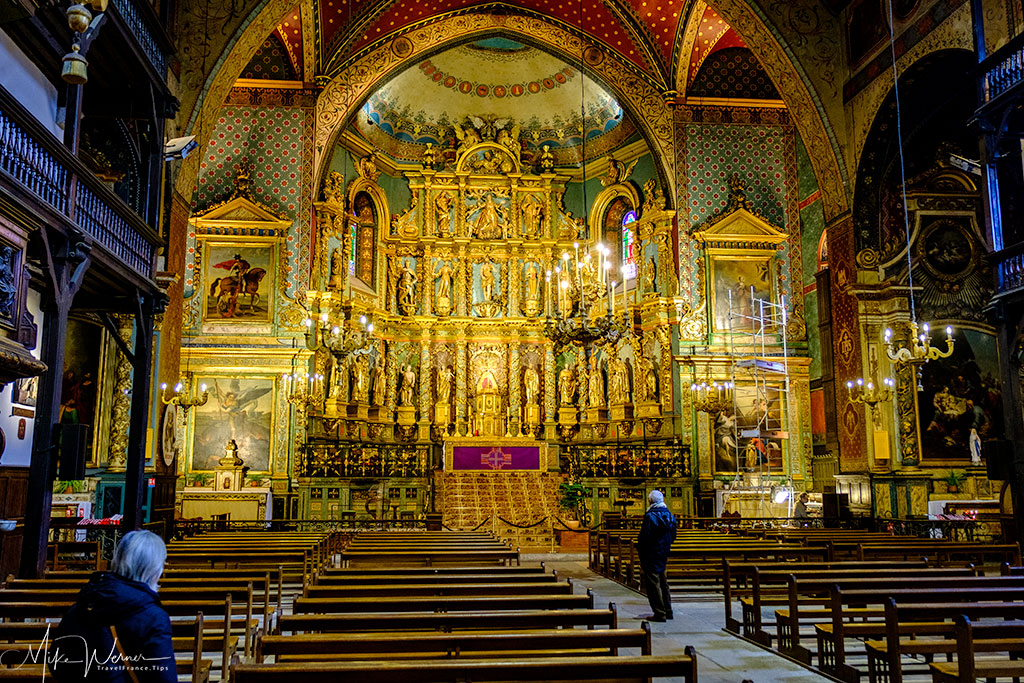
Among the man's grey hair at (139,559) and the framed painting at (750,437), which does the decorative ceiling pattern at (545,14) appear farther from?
the man's grey hair at (139,559)

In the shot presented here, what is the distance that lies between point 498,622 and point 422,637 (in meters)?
0.72

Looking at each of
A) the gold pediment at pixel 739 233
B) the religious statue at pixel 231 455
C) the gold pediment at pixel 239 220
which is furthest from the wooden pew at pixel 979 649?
the gold pediment at pixel 239 220

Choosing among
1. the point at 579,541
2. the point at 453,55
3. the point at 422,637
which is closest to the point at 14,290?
the point at 422,637

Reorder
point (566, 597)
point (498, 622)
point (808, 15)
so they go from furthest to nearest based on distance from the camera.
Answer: point (808, 15)
point (566, 597)
point (498, 622)

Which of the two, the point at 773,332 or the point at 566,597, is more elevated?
the point at 773,332

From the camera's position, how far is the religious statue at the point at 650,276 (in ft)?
80.6

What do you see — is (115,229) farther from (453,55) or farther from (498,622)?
(453,55)

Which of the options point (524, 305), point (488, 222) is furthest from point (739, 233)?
point (488, 222)

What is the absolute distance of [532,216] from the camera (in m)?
28.4

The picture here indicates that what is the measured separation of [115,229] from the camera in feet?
36.1

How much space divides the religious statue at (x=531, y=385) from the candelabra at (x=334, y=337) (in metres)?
6.15

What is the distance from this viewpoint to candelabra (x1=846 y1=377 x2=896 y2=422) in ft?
51.4

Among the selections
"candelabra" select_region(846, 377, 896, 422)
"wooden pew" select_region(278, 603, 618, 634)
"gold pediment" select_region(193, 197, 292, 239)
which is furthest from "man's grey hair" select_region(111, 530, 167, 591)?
"gold pediment" select_region(193, 197, 292, 239)

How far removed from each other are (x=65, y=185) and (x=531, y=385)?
19379 millimetres
